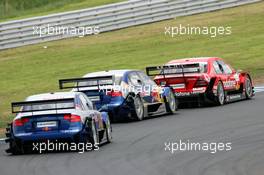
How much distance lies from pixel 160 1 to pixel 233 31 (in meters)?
3.69

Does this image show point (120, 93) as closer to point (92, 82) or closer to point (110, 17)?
point (92, 82)

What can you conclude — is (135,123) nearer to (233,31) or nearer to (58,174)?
(58,174)

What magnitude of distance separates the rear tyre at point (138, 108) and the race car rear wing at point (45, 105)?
510 centimetres

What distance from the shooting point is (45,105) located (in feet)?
54.4

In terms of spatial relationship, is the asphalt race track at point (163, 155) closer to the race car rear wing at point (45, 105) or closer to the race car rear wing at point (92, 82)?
the race car rear wing at point (45, 105)

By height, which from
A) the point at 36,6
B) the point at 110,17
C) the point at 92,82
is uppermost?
the point at 36,6

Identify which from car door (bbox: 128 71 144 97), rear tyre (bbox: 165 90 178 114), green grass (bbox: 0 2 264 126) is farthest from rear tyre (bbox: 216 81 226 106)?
green grass (bbox: 0 2 264 126)

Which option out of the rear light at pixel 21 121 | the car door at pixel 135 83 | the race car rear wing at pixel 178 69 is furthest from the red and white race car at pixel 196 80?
the rear light at pixel 21 121

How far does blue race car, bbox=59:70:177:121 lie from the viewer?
21438 mm

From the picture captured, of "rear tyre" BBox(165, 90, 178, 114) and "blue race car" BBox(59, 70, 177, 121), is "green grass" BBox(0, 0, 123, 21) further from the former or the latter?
"blue race car" BBox(59, 70, 177, 121)

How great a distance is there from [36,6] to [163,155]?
38262 mm

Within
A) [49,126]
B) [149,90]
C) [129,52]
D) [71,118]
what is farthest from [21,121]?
[129,52]

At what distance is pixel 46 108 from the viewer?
16453mm

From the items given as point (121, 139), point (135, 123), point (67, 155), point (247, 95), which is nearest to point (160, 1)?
point (247, 95)
